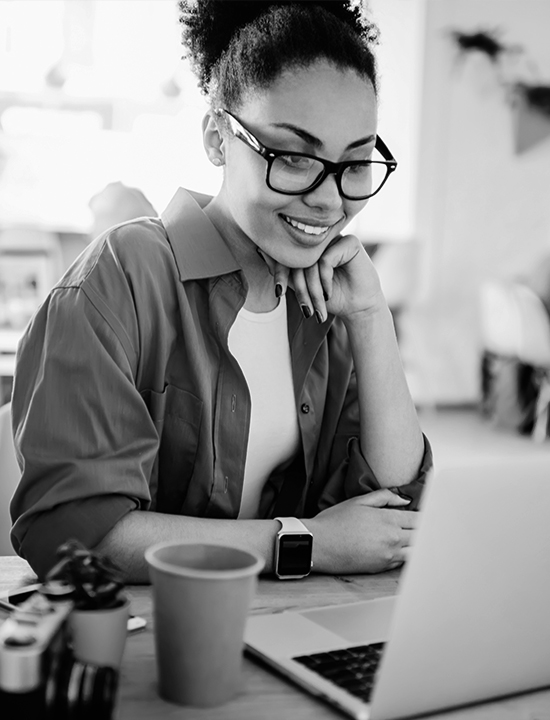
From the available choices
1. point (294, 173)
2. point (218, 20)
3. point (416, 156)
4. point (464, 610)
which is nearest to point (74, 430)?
point (294, 173)

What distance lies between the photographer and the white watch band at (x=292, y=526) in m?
1.16

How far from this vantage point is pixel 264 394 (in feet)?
4.68

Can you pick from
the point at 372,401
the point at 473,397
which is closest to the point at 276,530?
the point at 372,401

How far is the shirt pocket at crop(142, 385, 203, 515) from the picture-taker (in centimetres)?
130

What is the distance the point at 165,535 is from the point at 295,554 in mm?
167

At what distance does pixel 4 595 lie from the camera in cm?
97

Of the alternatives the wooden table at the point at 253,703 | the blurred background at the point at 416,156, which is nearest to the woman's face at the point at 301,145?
the wooden table at the point at 253,703

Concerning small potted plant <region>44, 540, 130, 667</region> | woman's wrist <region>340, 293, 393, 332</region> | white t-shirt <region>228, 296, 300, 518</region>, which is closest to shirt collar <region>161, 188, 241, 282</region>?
white t-shirt <region>228, 296, 300, 518</region>

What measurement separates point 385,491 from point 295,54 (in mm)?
656

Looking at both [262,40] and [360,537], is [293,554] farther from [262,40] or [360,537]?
[262,40]

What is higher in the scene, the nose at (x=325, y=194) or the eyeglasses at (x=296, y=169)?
the eyeglasses at (x=296, y=169)

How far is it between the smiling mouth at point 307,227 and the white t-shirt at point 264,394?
0.18m

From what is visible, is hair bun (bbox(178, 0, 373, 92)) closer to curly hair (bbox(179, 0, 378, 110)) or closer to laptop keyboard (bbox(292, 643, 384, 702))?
curly hair (bbox(179, 0, 378, 110))

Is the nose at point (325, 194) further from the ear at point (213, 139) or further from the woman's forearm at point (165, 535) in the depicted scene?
the woman's forearm at point (165, 535)
